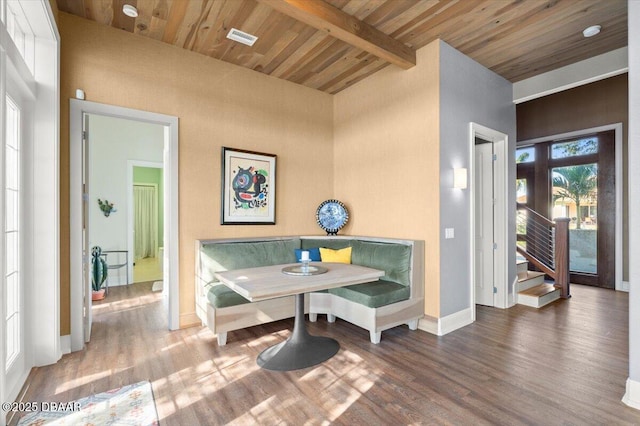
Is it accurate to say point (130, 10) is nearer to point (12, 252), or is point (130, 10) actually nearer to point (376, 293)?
point (12, 252)

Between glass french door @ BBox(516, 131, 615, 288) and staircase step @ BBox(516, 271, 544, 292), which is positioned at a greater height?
glass french door @ BBox(516, 131, 615, 288)

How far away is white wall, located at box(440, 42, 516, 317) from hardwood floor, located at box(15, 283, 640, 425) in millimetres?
511

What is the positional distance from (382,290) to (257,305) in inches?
50.1

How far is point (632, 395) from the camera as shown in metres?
2.00

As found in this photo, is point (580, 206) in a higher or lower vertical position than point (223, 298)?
higher

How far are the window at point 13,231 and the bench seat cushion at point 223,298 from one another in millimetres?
1368

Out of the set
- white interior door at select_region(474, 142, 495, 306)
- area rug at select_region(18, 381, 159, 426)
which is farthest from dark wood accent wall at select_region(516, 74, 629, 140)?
area rug at select_region(18, 381, 159, 426)

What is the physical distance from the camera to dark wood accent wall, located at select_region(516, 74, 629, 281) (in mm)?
4941

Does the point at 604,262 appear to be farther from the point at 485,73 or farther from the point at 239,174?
the point at 239,174

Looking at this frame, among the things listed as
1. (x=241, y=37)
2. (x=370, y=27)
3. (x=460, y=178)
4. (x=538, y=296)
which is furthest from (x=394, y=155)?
(x=538, y=296)

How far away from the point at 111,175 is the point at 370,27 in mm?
4876

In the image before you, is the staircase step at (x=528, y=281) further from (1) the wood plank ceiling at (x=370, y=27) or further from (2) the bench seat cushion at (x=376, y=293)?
(1) the wood plank ceiling at (x=370, y=27)

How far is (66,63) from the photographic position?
9.28 ft

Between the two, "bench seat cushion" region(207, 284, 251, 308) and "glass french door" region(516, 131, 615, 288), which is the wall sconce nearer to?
"bench seat cushion" region(207, 284, 251, 308)
